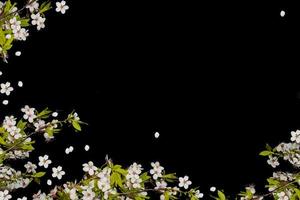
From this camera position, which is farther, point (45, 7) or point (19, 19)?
point (45, 7)

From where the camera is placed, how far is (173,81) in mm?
4086

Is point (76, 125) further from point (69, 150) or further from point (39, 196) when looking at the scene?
point (39, 196)

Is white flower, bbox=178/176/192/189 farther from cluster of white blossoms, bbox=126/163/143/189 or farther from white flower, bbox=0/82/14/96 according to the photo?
white flower, bbox=0/82/14/96

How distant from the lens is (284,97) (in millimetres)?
4016

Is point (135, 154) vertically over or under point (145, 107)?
under

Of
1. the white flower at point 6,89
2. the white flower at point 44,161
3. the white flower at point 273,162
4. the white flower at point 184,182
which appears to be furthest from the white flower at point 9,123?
the white flower at point 273,162

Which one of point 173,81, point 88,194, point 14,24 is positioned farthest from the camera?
point 173,81

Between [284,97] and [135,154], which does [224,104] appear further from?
[135,154]

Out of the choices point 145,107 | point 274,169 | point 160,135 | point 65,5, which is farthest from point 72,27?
point 274,169

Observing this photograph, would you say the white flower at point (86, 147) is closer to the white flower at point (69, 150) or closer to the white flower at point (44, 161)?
the white flower at point (69, 150)

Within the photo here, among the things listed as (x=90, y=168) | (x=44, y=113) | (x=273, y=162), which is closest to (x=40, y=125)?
(x=44, y=113)

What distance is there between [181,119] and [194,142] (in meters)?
0.22

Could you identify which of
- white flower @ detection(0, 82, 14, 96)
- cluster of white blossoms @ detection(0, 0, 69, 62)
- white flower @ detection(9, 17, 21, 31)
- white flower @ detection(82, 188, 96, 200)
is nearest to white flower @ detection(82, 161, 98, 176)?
white flower @ detection(82, 188, 96, 200)

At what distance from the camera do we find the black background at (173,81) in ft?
13.2
